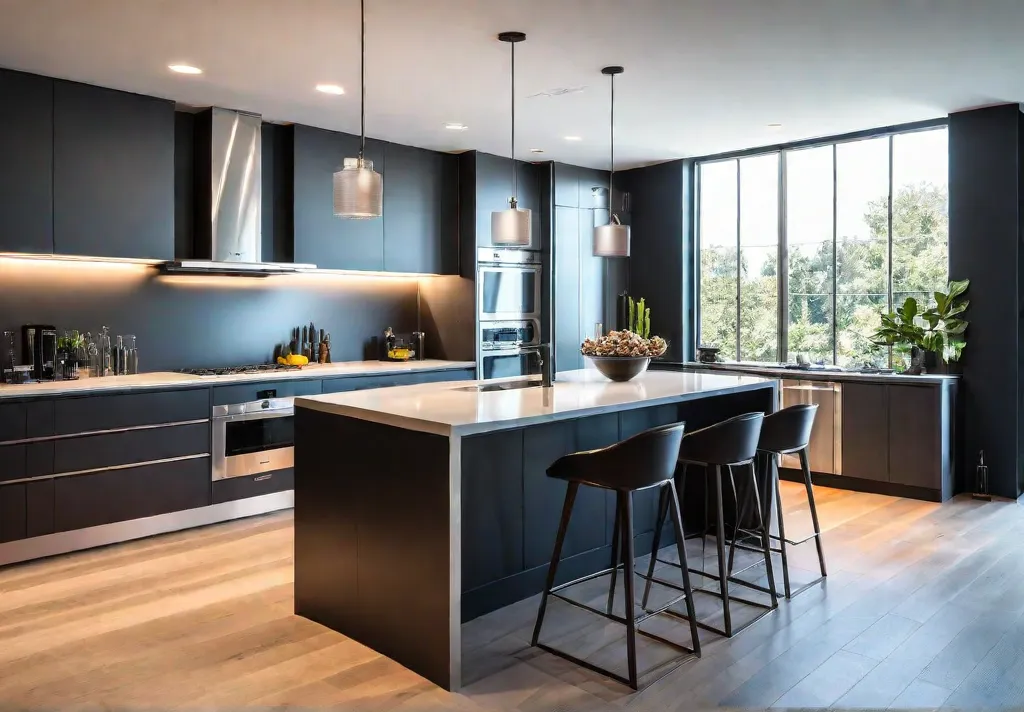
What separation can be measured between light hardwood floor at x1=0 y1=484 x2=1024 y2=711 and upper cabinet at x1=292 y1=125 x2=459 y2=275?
2.40 metres

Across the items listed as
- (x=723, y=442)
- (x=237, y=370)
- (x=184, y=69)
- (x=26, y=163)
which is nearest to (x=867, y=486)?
(x=723, y=442)

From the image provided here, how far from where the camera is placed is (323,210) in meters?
5.74

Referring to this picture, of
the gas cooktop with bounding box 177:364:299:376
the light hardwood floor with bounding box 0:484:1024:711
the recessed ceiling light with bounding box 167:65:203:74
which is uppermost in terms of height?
the recessed ceiling light with bounding box 167:65:203:74

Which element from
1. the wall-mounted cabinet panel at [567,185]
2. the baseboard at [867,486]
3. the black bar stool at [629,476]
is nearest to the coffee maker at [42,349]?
the black bar stool at [629,476]

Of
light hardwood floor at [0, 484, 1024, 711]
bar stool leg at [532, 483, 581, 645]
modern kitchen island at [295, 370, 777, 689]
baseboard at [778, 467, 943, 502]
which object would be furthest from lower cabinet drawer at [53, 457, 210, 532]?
baseboard at [778, 467, 943, 502]

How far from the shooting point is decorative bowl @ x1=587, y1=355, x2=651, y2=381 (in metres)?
3.99

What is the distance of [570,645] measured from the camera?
307cm

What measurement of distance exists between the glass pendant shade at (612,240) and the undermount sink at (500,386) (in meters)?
0.90

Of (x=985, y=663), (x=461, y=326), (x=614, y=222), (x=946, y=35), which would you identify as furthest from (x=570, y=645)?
(x=461, y=326)

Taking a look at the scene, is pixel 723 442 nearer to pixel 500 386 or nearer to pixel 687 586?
pixel 687 586

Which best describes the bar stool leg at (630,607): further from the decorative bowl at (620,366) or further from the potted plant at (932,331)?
the potted plant at (932,331)

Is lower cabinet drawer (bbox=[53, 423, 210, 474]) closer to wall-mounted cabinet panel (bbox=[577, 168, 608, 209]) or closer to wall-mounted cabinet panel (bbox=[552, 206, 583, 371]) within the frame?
wall-mounted cabinet panel (bbox=[552, 206, 583, 371])

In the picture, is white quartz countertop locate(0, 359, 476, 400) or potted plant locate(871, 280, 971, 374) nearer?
white quartz countertop locate(0, 359, 476, 400)

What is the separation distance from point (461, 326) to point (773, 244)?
2716 mm
